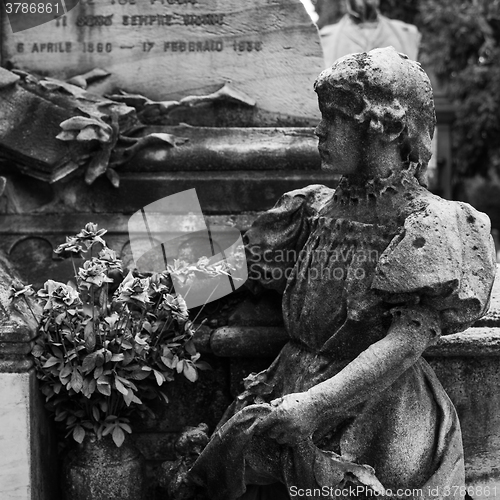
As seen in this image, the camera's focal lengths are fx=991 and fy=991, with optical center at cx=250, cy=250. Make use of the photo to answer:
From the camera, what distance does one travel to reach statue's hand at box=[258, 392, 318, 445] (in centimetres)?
351

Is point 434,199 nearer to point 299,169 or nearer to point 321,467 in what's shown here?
point 321,467

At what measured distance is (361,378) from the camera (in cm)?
351

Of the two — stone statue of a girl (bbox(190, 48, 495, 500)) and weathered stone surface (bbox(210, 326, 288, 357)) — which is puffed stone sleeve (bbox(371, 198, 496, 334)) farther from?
weathered stone surface (bbox(210, 326, 288, 357))

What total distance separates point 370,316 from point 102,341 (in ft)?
3.77

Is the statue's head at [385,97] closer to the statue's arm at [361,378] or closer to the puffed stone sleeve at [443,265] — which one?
the puffed stone sleeve at [443,265]

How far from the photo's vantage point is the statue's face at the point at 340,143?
3.78 meters

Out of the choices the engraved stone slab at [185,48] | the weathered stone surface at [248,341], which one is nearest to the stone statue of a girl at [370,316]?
the weathered stone surface at [248,341]

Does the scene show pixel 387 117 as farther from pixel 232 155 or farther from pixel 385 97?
pixel 232 155

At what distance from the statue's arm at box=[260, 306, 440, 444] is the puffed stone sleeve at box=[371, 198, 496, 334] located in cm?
7

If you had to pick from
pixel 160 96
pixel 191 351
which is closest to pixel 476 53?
pixel 160 96

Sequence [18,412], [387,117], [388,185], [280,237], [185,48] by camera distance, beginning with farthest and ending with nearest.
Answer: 1. [185,48]
2. [280,237]
3. [18,412]
4. [388,185]
5. [387,117]

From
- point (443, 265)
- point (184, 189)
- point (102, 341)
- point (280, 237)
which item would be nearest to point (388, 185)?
point (443, 265)

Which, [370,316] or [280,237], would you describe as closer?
[370,316]

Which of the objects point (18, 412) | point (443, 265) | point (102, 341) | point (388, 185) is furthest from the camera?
point (102, 341)
